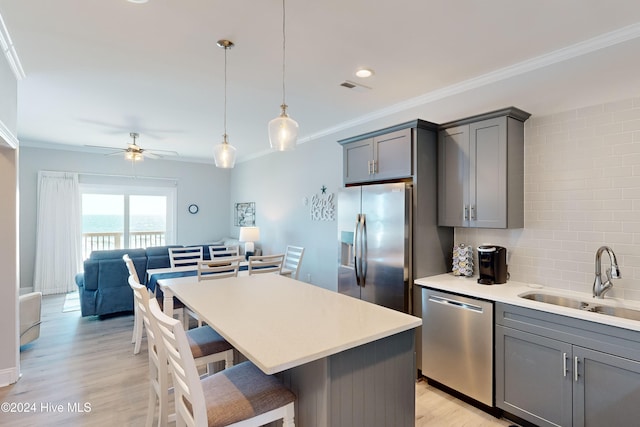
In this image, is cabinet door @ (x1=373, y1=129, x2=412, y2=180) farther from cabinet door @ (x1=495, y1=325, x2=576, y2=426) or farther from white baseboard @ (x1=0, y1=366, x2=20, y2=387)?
white baseboard @ (x1=0, y1=366, x2=20, y2=387)

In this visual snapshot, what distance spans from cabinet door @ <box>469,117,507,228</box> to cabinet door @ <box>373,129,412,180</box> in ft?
1.71

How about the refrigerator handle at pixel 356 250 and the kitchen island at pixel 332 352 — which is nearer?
the kitchen island at pixel 332 352

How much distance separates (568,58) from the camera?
238 cm

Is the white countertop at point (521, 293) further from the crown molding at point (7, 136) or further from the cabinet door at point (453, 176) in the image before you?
the crown molding at point (7, 136)

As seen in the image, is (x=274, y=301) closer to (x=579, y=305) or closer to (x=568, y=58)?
(x=579, y=305)

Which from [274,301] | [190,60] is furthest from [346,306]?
[190,60]

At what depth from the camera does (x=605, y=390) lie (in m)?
1.90

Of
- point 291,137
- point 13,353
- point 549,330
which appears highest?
point 291,137

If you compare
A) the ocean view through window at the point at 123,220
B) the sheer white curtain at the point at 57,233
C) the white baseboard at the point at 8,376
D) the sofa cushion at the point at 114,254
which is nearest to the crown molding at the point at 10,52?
the sofa cushion at the point at 114,254

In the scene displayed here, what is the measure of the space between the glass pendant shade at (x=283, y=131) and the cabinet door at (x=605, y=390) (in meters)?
2.22

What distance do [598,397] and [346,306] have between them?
1562 mm

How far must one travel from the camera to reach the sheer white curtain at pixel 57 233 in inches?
232

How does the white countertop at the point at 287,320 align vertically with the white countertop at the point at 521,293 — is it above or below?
above

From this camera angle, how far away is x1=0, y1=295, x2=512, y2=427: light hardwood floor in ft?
7.75
